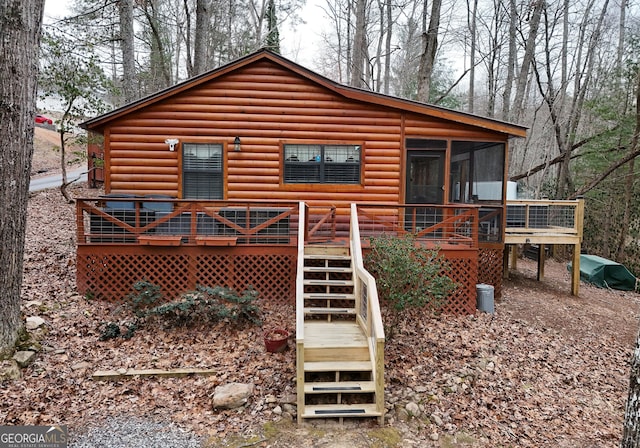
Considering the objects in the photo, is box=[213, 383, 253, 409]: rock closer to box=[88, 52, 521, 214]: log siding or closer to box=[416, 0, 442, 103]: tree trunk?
box=[88, 52, 521, 214]: log siding

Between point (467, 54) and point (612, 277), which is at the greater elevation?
point (467, 54)

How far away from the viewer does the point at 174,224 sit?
24.1 feet

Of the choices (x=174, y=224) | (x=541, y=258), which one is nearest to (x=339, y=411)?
(x=174, y=224)

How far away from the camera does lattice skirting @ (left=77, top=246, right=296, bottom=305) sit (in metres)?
6.63

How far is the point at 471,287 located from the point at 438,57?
21365 mm

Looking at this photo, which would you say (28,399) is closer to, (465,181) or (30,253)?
(30,253)

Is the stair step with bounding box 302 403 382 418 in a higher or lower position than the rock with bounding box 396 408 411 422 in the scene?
higher

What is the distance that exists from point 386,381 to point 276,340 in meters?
1.48

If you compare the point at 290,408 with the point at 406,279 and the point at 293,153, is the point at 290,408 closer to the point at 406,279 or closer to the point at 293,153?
the point at 406,279

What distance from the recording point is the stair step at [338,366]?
14.6 ft

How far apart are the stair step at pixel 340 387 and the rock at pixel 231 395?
65cm

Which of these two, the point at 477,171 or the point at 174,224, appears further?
the point at 477,171

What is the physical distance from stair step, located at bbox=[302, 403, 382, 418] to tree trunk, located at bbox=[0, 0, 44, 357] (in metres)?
3.55

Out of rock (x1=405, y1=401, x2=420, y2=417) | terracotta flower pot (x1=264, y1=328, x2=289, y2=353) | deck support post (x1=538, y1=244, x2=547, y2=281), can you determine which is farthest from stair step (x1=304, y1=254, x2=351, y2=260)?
deck support post (x1=538, y1=244, x2=547, y2=281)
